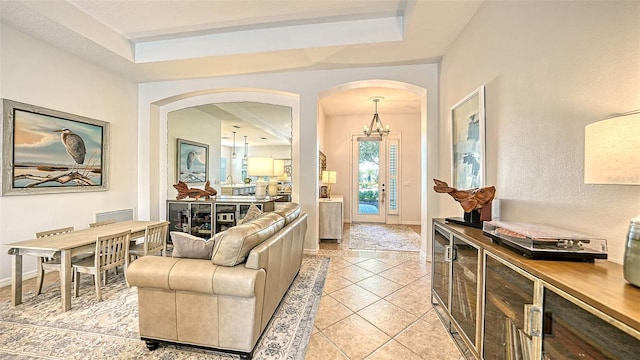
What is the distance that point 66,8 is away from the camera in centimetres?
297

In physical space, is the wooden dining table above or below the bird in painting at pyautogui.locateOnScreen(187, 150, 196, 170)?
below

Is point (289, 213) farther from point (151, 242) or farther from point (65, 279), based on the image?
point (65, 279)

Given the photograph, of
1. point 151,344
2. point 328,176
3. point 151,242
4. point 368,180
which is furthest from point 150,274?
point 368,180

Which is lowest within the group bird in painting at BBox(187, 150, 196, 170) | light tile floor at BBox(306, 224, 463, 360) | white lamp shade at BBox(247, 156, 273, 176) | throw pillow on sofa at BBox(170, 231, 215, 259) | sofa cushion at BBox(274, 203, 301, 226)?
light tile floor at BBox(306, 224, 463, 360)

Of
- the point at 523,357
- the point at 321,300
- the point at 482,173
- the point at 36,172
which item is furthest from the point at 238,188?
the point at 523,357

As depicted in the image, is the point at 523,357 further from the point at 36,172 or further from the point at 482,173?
the point at 36,172

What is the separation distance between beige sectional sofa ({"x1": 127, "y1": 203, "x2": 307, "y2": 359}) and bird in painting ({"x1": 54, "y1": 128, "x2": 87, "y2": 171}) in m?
2.97

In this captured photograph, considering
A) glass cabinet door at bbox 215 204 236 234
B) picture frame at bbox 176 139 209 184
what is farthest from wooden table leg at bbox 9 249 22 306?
picture frame at bbox 176 139 209 184

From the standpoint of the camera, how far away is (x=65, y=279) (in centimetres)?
239

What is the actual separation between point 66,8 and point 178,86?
1.69 m

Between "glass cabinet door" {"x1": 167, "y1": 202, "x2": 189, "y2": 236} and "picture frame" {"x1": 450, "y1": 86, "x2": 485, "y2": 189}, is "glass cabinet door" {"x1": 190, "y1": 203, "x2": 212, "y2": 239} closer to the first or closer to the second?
"glass cabinet door" {"x1": 167, "y1": 202, "x2": 189, "y2": 236}

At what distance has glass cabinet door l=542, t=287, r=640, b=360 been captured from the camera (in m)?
0.82

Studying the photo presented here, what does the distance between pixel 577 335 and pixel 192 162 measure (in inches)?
221

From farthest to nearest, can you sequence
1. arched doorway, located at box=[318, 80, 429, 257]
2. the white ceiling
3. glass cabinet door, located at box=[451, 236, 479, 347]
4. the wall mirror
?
arched doorway, located at box=[318, 80, 429, 257]
the wall mirror
the white ceiling
glass cabinet door, located at box=[451, 236, 479, 347]
